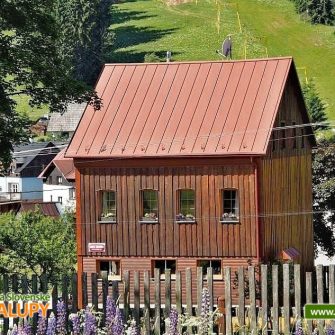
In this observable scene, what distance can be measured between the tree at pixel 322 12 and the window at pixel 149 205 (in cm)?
14260

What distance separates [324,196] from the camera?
50375 mm

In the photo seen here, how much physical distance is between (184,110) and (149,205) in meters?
3.49

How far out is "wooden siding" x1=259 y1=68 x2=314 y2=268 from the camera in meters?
42.2

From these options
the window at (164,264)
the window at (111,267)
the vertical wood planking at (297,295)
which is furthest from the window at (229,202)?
the vertical wood planking at (297,295)

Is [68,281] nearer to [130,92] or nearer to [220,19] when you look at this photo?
[130,92]

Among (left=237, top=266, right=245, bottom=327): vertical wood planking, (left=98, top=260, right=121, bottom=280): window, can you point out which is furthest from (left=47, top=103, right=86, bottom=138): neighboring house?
(left=237, top=266, right=245, bottom=327): vertical wood planking

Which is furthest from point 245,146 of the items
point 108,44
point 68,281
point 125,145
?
point 108,44

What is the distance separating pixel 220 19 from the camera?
607 feet

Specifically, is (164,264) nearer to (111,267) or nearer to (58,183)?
(111,267)

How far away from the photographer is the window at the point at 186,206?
41.9m

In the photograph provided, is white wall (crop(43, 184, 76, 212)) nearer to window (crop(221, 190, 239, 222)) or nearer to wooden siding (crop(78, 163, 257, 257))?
wooden siding (crop(78, 163, 257, 257))

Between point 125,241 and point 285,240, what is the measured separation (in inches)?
237

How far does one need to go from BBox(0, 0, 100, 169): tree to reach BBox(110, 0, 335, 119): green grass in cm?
12491

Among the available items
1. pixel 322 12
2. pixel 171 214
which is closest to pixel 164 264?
pixel 171 214
